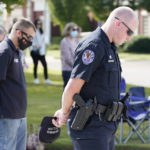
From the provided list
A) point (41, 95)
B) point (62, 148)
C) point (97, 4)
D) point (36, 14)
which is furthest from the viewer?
point (36, 14)

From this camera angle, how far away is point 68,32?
11562 millimetres

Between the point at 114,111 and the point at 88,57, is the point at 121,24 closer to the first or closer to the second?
the point at 88,57

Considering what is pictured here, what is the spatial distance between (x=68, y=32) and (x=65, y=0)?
99.7 ft

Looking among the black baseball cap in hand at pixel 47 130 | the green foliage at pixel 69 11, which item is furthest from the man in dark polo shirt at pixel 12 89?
the green foliage at pixel 69 11

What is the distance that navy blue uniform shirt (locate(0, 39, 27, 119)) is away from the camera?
5.26 m

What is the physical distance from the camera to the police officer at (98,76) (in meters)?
4.19

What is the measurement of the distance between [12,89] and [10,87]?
3 cm

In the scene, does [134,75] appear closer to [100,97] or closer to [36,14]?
[100,97]

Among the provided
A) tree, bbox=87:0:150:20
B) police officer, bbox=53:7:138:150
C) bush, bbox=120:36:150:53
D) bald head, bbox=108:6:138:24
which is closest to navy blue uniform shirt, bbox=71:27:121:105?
police officer, bbox=53:7:138:150

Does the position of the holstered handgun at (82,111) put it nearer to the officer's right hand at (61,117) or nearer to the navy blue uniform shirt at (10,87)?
the officer's right hand at (61,117)

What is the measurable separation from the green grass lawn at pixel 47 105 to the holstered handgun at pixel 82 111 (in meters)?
3.35

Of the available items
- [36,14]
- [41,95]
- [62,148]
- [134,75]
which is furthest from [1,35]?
[36,14]

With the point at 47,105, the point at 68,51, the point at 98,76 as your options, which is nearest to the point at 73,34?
the point at 68,51

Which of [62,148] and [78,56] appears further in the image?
[62,148]
